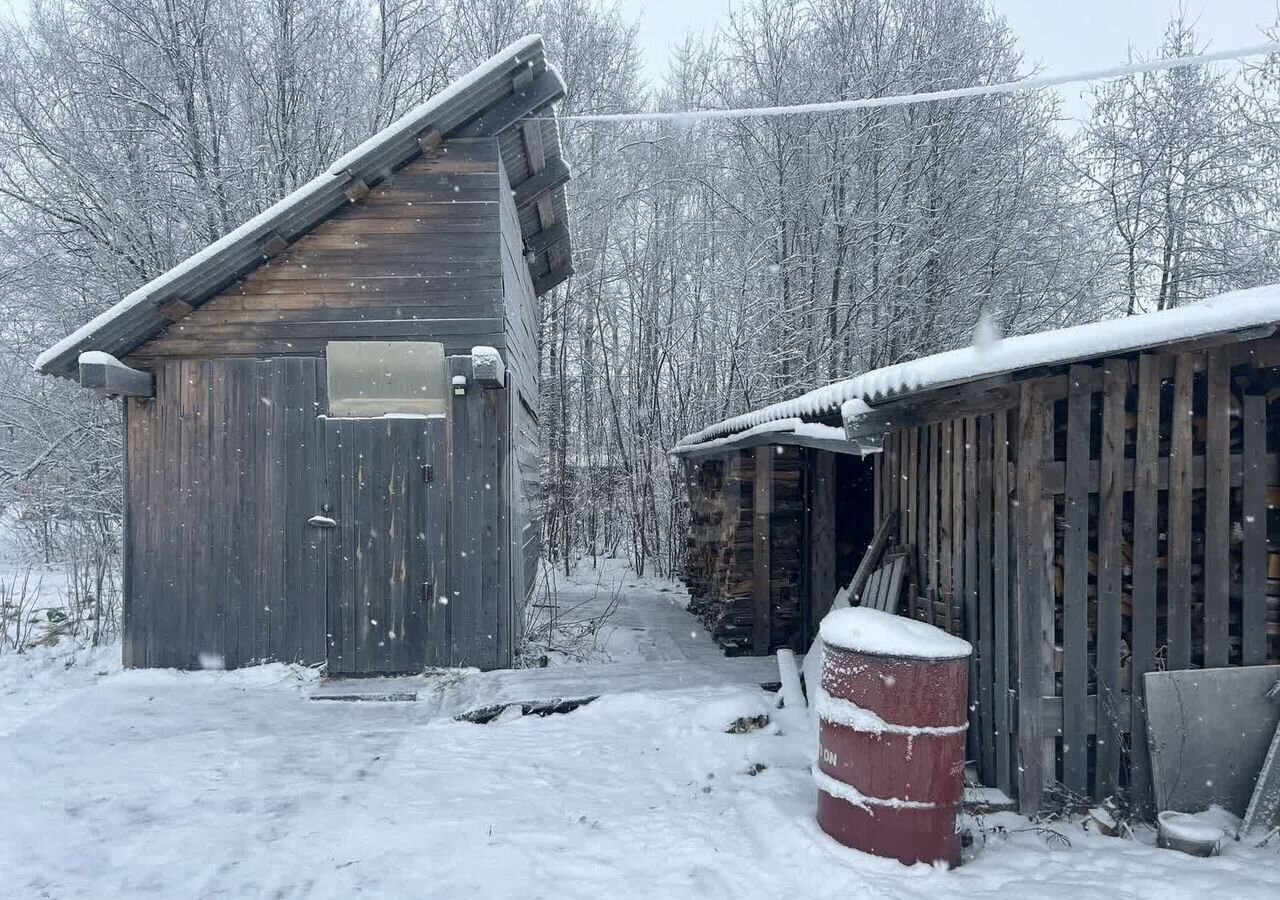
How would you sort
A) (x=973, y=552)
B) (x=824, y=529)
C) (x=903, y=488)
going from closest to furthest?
(x=973, y=552), (x=903, y=488), (x=824, y=529)

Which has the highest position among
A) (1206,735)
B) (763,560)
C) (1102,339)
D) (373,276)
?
(373,276)

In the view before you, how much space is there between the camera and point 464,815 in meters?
4.67

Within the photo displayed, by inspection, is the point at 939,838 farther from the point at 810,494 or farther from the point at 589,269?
the point at 589,269

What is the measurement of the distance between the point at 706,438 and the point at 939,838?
23.7 feet

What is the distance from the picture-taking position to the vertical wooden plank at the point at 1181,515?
15.0 ft

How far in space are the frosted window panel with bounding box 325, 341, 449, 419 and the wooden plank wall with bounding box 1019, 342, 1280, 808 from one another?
541 cm

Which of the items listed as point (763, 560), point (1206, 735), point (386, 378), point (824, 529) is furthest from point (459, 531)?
point (1206, 735)

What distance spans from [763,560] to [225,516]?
18.0 ft

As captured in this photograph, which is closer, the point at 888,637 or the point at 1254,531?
the point at 888,637

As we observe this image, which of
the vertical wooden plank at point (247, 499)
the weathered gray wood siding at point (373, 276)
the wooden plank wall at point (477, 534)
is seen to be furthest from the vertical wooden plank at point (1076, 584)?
the vertical wooden plank at point (247, 499)

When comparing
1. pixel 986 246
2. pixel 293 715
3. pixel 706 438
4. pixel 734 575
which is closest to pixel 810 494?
pixel 734 575

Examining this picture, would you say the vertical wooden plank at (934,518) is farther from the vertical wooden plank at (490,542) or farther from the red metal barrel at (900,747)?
the vertical wooden plank at (490,542)

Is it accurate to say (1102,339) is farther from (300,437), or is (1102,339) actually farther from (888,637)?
(300,437)

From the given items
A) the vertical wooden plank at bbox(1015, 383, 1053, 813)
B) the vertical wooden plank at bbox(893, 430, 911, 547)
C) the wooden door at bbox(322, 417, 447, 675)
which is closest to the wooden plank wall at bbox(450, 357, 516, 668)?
the wooden door at bbox(322, 417, 447, 675)
